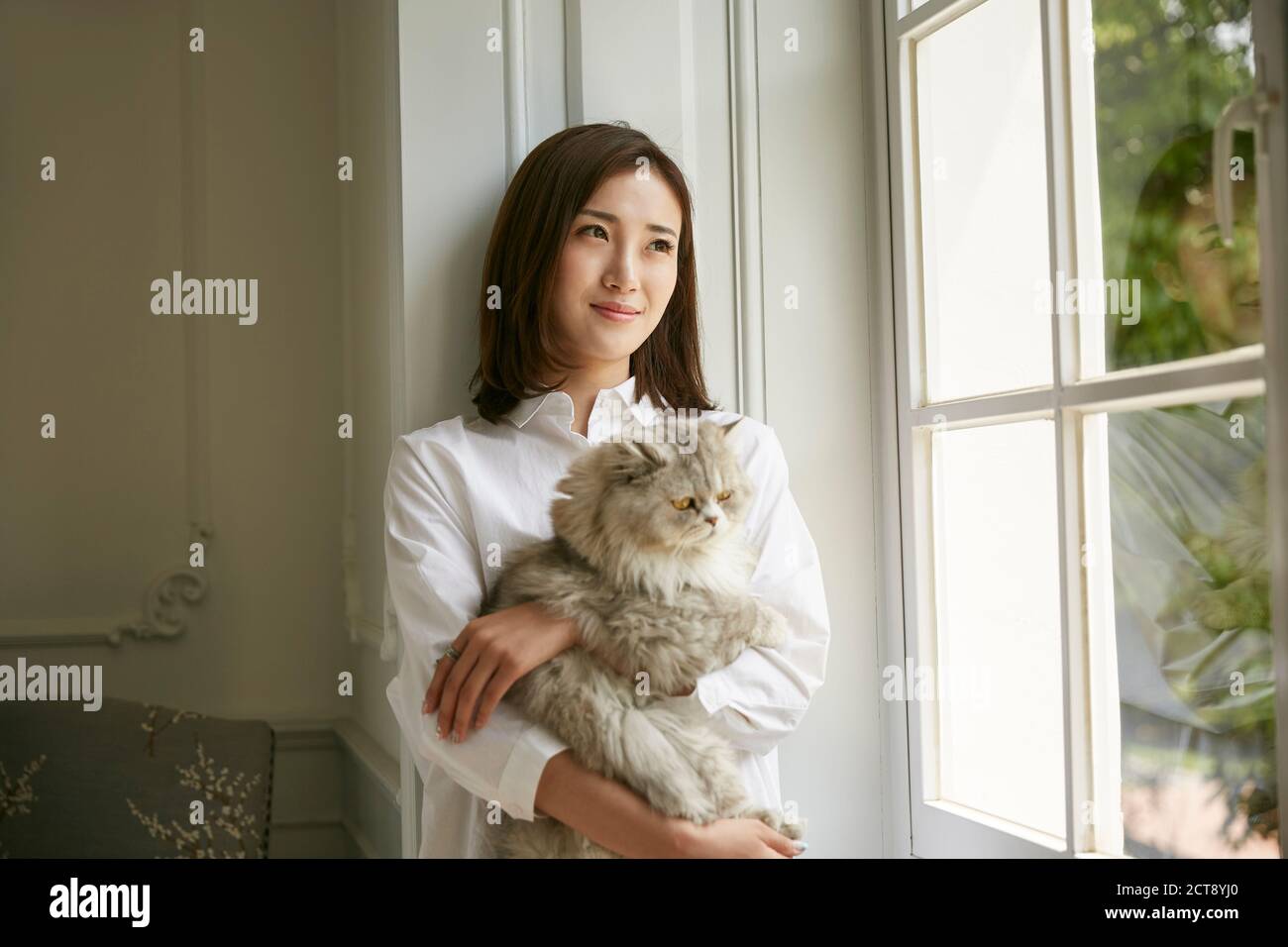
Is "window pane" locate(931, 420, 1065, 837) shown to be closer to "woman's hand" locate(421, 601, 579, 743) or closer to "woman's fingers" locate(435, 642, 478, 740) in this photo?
"woman's hand" locate(421, 601, 579, 743)

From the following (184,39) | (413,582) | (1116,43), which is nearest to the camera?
(1116,43)

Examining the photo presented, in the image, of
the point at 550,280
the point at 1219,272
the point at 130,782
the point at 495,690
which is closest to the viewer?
the point at 1219,272

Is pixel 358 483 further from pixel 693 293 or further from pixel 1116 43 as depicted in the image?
pixel 1116 43

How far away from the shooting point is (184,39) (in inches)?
54.8

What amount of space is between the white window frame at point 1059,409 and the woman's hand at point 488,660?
529mm

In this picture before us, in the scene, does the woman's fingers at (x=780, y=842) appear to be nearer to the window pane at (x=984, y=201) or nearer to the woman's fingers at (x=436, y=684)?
the woman's fingers at (x=436, y=684)

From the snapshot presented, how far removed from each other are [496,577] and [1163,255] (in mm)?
835

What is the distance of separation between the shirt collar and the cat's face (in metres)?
0.10

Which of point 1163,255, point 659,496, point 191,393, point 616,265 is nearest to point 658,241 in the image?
point 616,265

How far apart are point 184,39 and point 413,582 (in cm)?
93

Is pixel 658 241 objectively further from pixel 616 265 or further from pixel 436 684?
pixel 436 684

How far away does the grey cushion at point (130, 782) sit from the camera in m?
1.31

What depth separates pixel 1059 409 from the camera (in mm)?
1081

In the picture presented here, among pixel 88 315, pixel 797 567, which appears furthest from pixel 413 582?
pixel 88 315
